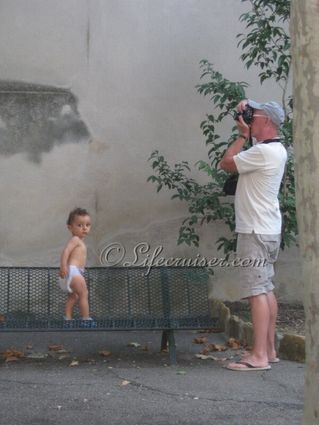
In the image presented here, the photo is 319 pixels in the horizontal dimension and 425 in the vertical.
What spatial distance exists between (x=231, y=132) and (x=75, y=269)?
2.37m

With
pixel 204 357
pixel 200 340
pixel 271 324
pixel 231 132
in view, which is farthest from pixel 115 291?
pixel 231 132

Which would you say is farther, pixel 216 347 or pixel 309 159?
pixel 216 347

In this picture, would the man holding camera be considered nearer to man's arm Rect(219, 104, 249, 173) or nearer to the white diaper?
man's arm Rect(219, 104, 249, 173)

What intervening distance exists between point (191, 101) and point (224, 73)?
1.36 feet

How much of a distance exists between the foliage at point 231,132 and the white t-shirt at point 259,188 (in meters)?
1.13

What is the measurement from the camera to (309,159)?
11.0 ft

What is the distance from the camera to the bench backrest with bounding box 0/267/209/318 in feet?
21.7

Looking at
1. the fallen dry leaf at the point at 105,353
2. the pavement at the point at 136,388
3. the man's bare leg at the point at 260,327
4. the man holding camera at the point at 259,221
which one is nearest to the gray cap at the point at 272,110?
the man holding camera at the point at 259,221

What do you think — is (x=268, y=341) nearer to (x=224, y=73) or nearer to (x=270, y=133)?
(x=270, y=133)

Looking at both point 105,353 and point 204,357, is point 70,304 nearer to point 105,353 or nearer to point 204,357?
point 105,353

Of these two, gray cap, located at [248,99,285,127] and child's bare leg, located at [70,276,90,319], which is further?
child's bare leg, located at [70,276,90,319]

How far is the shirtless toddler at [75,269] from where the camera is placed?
633 centimetres

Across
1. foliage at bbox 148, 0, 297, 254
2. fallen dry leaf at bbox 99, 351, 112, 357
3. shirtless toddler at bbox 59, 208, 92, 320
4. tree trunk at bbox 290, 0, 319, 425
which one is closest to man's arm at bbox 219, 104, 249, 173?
foliage at bbox 148, 0, 297, 254

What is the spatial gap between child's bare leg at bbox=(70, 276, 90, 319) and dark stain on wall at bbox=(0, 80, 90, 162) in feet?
6.21
